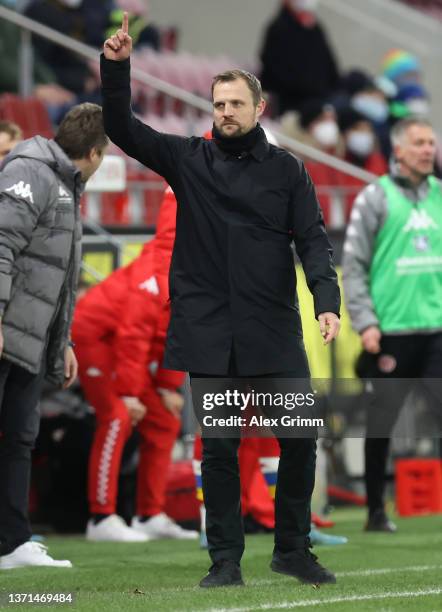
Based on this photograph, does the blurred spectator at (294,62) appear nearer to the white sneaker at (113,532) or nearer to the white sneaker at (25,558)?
the white sneaker at (113,532)

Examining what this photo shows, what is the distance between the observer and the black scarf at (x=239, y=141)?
5.56 meters

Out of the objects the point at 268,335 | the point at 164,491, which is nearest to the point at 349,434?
the point at 164,491

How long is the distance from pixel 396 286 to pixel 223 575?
293cm

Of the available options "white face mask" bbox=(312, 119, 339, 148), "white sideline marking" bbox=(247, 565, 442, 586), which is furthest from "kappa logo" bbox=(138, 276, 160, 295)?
"white face mask" bbox=(312, 119, 339, 148)

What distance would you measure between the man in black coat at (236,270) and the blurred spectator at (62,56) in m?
7.98

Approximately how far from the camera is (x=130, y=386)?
26.6 ft

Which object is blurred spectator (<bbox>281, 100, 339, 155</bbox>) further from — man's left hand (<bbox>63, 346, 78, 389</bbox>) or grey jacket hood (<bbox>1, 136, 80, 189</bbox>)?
grey jacket hood (<bbox>1, 136, 80, 189</bbox>)

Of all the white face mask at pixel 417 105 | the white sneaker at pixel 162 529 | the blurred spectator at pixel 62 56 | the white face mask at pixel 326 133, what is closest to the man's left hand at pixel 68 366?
the white sneaker at pixel 162 529

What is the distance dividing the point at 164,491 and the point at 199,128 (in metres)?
5.43

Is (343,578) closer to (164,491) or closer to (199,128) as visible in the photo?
(164,491)

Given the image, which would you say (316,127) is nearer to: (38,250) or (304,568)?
(38,250)

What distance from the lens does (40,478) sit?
8523 millimetres

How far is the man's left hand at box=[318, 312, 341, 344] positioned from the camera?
5.32 meters

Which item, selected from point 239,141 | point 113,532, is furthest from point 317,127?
point 239,141
